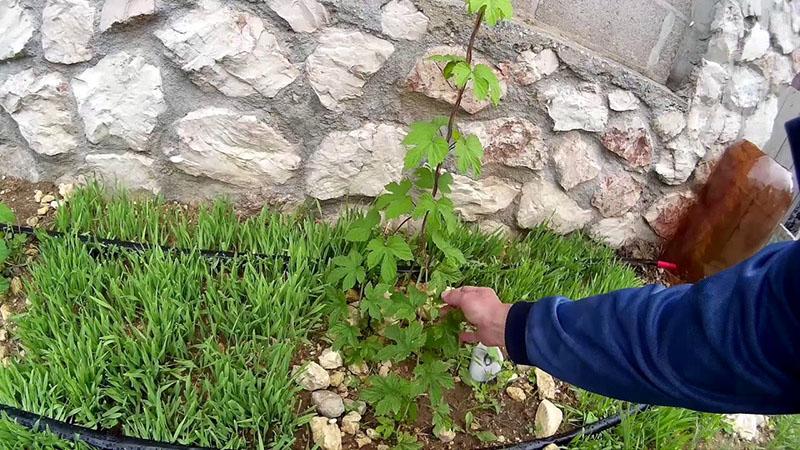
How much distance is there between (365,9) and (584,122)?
0.75 meters

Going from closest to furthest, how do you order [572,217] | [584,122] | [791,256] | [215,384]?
[791,256]
[215,384]
[584,122]
[572,217]

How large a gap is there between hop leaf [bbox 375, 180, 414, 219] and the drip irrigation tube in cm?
39

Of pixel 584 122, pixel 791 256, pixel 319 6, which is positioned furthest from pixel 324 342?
pixel 791 256

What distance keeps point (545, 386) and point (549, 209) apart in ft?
2.05

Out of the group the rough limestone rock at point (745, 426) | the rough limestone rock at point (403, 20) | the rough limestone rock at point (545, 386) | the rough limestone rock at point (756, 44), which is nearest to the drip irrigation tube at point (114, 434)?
the rough limestone rock at point (545, 386)

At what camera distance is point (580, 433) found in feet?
5.63

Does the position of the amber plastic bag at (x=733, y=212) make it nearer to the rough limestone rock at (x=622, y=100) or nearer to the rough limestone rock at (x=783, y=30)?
the rough limestone rock at (x=783, y=30)

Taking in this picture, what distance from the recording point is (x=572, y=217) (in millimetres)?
2248

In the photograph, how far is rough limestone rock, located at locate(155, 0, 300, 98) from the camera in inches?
68.7

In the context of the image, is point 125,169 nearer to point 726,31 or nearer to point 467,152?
point 467,152

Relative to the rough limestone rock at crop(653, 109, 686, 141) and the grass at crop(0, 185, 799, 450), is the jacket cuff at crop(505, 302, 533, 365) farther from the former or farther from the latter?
the rough limestone rock at crop(653, 109, 686, 141)

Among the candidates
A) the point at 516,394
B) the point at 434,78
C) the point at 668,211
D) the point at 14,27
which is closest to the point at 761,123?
the point at 668,211

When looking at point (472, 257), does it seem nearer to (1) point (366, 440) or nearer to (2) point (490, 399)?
(2) point (490, 399)

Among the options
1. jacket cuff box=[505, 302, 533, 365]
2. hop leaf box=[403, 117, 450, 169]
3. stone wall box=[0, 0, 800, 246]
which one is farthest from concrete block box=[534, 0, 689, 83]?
jacket cuff box=[505, 302, 533, 365]
